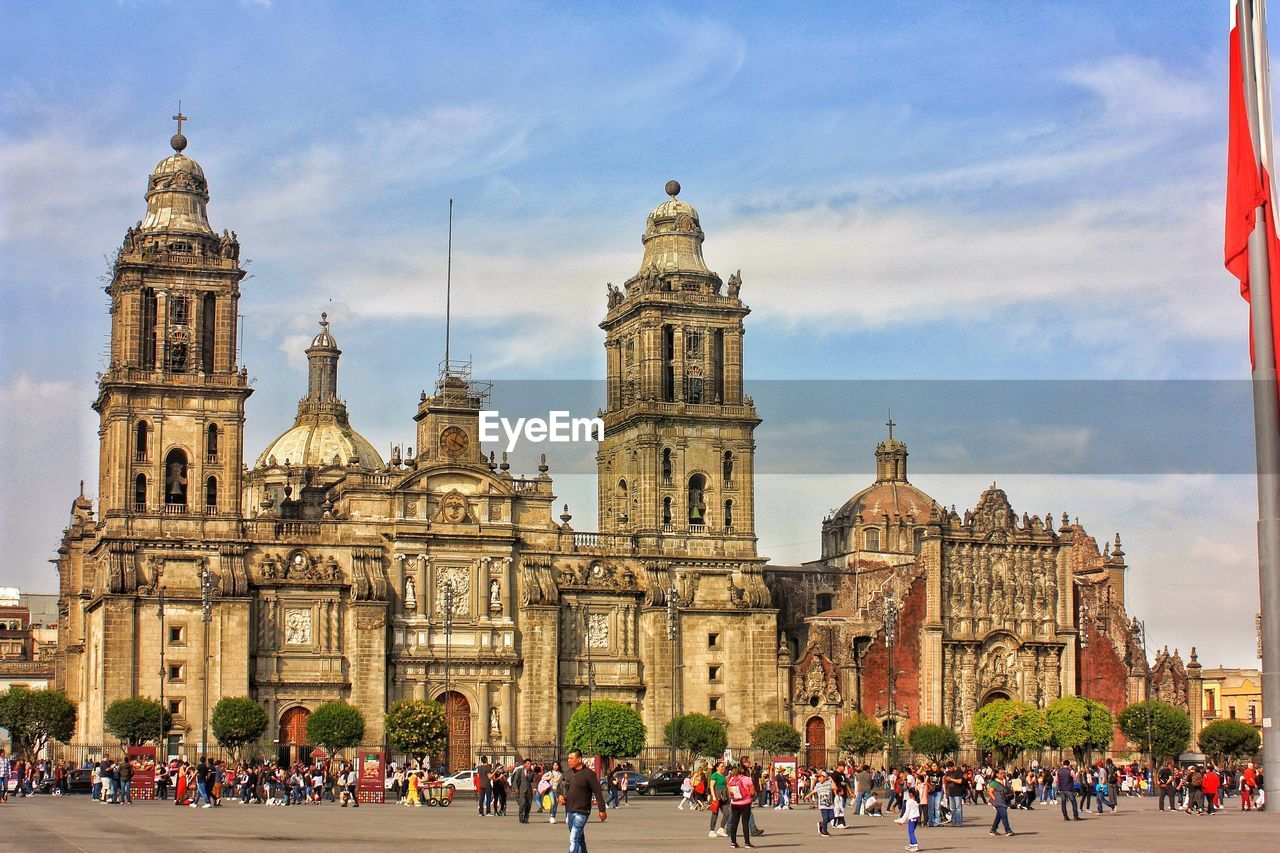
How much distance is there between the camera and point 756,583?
312 ft

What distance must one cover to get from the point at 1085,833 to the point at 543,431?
48.3 metres

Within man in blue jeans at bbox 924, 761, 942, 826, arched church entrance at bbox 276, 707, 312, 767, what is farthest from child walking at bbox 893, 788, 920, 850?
arched church entrance at bbox 276, 707, 312, 767

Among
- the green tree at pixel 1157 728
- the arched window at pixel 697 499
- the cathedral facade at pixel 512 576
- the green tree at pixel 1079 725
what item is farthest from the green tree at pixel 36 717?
the green tree at pixel 1157 728

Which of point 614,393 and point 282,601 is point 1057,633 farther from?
point 282,601

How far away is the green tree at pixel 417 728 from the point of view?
82.3 m

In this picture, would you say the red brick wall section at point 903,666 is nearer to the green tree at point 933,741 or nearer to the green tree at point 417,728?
the green tree at point 933,741

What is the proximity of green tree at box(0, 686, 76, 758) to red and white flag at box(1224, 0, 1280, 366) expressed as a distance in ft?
235

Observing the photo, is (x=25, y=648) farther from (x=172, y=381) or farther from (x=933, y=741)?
(x=933, y=741)

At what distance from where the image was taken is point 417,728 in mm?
82562

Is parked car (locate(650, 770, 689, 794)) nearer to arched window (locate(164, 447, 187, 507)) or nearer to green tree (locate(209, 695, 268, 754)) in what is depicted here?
green tree (locate(209, 695, 268, 754))

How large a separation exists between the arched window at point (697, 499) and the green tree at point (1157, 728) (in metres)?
21.5

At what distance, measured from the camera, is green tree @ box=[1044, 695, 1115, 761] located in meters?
92.2

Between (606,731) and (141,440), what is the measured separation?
22.9 meters

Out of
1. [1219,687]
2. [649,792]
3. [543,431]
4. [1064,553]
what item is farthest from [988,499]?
[1219,687]
